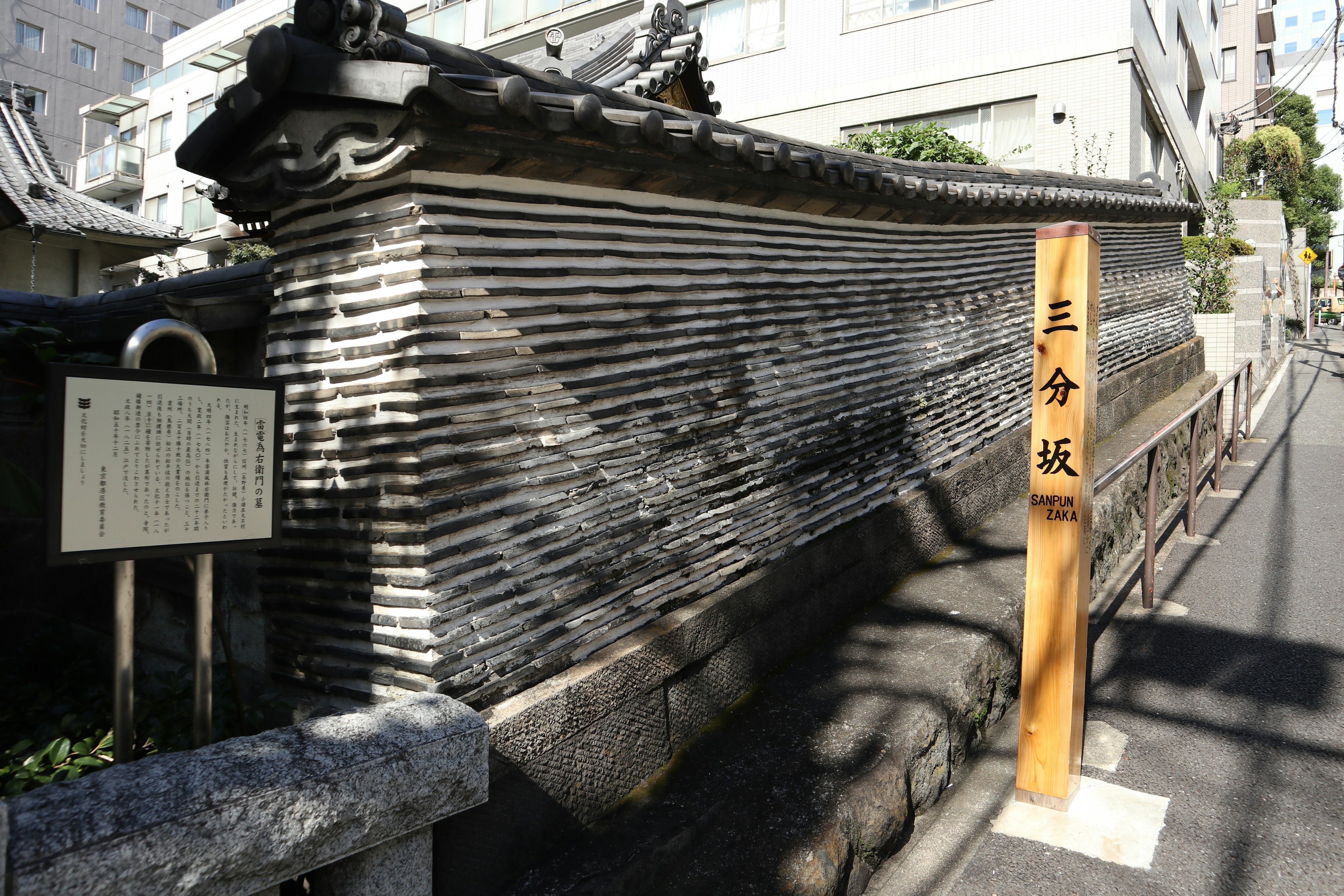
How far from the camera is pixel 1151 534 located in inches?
268

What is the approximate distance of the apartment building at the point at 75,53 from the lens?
36.5 meters

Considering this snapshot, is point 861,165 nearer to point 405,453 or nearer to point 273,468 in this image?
point 405,453

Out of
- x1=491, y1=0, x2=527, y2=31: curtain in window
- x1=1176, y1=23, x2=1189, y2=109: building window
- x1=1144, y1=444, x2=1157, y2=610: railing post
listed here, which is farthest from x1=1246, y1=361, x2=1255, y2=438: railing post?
x1=491, y1=0, x2=527, y2=31: curtain in window

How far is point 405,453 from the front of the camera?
3197 millimetres

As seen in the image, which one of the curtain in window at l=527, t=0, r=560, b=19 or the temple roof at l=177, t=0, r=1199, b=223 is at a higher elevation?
the curtain in window at l=527, t=0, r=560, b=19

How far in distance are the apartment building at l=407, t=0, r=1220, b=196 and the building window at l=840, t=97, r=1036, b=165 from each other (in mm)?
26

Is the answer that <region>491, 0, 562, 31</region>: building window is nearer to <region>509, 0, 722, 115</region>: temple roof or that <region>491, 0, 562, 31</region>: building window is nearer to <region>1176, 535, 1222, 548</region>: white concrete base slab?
<region>509, 0, 722, 115</region>: temple roof

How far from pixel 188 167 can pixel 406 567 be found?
6.70ft

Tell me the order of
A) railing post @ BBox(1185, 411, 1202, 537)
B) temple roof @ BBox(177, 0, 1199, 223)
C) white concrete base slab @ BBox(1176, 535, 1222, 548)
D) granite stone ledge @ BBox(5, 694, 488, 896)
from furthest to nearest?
1. white concrete base slab @ BBox(1176, 535, 1222, 548)
2. railing post @ BBox(1185, 411, 1202, 537)
3. temple roof @ BBox(177, 0, 1199, 223)
4. granite stone ledge @ BBox(5, 694, 488, 896)

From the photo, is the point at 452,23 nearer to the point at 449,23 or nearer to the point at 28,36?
the point at 449,23

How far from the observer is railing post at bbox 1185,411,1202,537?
8.19 meters

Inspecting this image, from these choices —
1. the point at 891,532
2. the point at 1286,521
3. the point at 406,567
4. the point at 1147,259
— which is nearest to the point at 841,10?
the point at 1147,259

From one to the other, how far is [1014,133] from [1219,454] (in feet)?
26.2

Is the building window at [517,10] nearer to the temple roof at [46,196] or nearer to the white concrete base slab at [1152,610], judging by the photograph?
the temple roof at [46,196]
